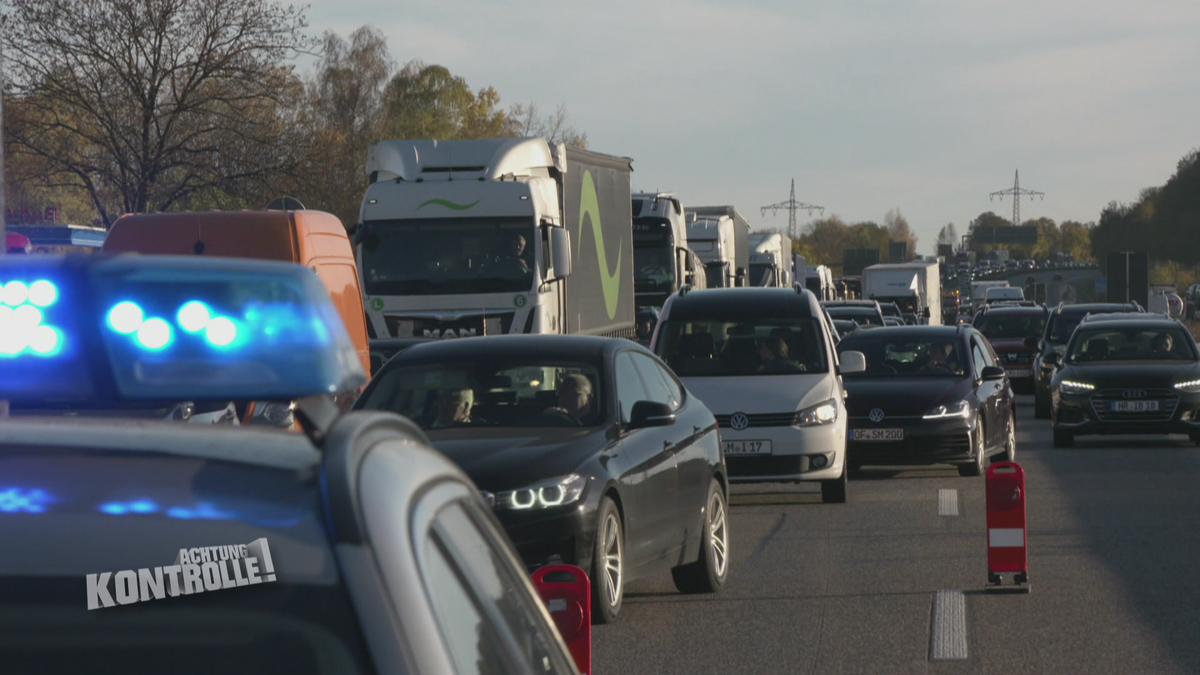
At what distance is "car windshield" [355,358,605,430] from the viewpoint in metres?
9.70

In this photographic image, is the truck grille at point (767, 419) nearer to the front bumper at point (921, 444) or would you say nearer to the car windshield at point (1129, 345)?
the front bumper at point (921, 444)

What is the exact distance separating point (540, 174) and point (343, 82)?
61619mm

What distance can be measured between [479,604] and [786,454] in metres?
12.9

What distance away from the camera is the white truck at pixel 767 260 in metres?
53.1

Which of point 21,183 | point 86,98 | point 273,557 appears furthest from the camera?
point 21,183

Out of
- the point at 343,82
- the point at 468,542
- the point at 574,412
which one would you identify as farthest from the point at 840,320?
the point at 343,82

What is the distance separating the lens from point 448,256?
21.8 metres

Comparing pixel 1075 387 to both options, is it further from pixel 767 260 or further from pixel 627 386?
pixel 767 260

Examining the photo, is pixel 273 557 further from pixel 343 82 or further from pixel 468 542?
pixel 343 82

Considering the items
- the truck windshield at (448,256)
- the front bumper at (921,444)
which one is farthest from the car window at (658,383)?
the truck windshield at (448,256)

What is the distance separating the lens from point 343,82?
83.1 meters

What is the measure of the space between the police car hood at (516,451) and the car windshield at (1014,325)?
27739 millimetres

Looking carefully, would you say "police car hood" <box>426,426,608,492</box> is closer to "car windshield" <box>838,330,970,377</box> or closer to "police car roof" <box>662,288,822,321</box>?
"police car roof" <box>662,288,822,321</box>

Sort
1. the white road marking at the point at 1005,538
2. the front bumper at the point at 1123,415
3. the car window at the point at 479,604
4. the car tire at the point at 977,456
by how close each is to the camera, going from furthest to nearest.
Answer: the front bumper at the point at 1123,415 → the car tire at the point at 977,456 → the white road marking at the point at 1005,538 → the car window at the point at 479,604
